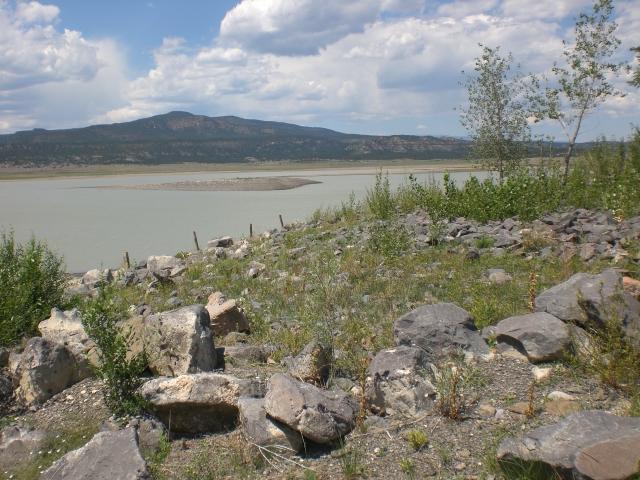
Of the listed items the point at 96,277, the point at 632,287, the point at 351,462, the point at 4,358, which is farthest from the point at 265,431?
the point at 96,277

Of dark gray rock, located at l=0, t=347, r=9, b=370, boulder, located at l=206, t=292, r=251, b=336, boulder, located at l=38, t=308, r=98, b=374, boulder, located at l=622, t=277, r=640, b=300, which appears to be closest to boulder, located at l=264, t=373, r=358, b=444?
boulder, located at l=206, t=292, r=251, b=336

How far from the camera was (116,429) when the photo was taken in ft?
17.2

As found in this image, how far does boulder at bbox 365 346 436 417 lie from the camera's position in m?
4.95

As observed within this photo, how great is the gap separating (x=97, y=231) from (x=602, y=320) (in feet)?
90.9

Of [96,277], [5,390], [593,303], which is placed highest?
[593,303]

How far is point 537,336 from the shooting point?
18.3 ft

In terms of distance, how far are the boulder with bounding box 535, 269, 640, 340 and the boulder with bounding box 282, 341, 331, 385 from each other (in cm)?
237

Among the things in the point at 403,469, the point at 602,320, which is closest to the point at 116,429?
the point at 403,469

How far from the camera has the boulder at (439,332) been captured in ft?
19.4

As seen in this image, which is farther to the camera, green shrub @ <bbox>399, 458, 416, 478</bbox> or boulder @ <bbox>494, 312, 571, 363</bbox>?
boulder @ <bbox>494, 312, 571, 363</bbox>

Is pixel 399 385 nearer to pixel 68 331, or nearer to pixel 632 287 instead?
pixel 632 287

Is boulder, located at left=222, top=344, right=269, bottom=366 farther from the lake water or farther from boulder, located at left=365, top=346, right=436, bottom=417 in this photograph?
the lake water

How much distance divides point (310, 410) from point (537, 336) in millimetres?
2355

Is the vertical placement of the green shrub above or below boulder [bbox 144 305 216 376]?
below
